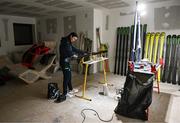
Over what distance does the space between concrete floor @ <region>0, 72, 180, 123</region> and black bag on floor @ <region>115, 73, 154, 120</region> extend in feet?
0.49

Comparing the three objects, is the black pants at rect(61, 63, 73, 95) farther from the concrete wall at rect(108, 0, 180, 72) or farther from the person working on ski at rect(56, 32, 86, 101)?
the concrete wall at rect(108, 0, 180, 72)

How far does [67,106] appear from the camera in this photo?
3.18 meters

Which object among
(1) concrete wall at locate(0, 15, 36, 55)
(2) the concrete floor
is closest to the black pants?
(2) the concrete floor

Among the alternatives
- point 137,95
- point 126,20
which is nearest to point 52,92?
point 137,95

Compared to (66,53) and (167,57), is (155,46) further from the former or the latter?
(66,53)

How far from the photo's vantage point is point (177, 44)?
4363mm

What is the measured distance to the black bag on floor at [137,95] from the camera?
2566mm

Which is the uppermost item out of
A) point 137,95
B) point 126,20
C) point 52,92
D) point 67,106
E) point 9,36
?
point 126,20

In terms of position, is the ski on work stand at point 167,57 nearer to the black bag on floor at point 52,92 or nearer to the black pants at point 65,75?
the black pants at point 65,75

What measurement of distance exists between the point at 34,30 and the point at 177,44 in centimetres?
609

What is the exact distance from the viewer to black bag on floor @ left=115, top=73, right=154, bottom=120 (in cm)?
257

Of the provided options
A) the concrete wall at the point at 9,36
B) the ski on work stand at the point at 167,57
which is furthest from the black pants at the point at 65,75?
the concrete wall at the point at 9,36

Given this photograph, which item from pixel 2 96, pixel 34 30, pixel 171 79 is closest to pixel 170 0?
pixel 171 79

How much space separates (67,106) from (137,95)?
1.44 metres
